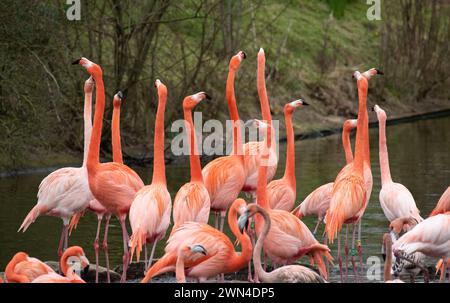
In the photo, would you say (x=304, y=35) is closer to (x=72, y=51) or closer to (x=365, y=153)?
(x=72, y=51)

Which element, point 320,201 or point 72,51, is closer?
point 320,201

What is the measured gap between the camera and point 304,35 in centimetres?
2978

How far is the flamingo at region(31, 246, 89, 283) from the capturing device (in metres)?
6.49

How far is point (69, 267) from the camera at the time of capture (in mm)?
7320

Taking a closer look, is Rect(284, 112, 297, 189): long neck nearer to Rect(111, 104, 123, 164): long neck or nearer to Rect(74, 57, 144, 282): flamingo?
Rect(74, 57, 144, 282): flamingo

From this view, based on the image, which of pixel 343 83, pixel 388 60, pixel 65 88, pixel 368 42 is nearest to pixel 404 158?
pixel 65 88

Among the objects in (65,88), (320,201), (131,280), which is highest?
Answer: (65,88)

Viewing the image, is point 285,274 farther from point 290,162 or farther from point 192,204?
point 290,162

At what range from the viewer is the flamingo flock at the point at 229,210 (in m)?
7.34

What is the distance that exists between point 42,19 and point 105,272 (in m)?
7.18

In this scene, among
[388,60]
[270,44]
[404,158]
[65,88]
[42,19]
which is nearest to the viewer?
[42,19]

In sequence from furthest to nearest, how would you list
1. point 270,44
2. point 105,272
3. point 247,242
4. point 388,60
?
1. point 388,60
2. point 270,44
3. point 105,272
4. point 247,242

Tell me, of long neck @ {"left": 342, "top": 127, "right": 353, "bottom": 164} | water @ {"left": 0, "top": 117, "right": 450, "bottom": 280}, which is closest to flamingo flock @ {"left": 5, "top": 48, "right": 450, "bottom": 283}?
long neck @ {"left": 342, "top": 127, "right": 353, "bottom": 164}

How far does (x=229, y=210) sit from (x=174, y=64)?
32.9ft
